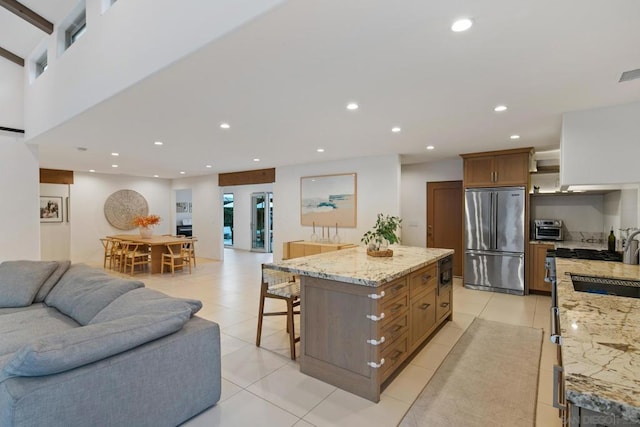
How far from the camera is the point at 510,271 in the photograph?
512 cm

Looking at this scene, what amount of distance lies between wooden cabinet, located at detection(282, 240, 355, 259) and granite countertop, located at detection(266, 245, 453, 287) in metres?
2.30

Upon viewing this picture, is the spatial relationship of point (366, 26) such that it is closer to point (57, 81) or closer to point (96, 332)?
point (96, 332)

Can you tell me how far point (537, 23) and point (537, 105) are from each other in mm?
1606

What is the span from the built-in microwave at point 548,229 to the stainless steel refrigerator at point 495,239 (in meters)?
0.48

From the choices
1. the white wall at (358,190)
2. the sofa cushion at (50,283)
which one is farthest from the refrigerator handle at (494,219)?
the sofa cushion at (50,283)

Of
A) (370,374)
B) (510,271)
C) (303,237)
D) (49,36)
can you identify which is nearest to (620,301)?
(370,374)

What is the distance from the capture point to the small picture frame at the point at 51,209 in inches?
311

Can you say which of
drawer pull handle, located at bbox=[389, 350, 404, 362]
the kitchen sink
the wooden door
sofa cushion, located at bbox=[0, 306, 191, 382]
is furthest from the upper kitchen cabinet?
sofa cushion, located at bbox=[0, 306, 191, 382]

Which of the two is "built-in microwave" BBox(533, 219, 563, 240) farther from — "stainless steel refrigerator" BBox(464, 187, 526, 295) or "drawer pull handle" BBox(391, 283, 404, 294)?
"drawer pull handle" BBox(391, 283, 404, 294)

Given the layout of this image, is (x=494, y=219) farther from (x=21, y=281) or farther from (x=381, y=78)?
(x=21, y=281)

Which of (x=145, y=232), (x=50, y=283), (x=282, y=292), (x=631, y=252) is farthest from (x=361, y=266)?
(x=145, y=232)

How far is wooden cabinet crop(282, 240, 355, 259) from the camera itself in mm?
5914

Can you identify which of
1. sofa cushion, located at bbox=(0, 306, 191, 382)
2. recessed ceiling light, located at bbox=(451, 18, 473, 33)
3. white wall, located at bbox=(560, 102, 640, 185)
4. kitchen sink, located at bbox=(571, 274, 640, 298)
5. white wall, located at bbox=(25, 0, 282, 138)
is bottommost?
sofa cushion, located at bbox=(0, 306, 191, 382)

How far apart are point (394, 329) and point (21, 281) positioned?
3.76 meters
